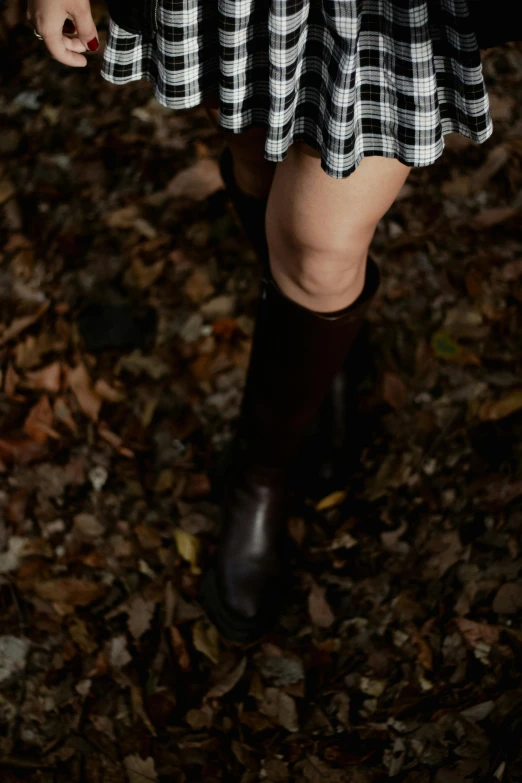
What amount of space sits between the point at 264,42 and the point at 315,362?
25.1 inches

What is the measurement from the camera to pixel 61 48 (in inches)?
40.6

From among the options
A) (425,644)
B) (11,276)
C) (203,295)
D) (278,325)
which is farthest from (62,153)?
(425,644)

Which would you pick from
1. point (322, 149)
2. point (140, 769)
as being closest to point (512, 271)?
point (322, 149)

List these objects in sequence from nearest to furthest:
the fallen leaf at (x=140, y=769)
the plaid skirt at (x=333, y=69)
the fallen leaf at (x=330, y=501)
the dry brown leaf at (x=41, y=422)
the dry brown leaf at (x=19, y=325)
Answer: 1. the plaid skirt at (x=333, y=69)
2. the fallen leaf at (x=140, y=769)
3. the fallen leaf at (x=330, y=501)
4. the dry brown leaf at (x=41, y=422)
5. the dry brown leaf at (x=19, y=325)

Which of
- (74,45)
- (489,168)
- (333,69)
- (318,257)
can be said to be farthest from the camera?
(489,168)

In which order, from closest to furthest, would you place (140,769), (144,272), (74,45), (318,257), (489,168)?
(74,45), (318,257), (140,769), (144,272), (489,168)

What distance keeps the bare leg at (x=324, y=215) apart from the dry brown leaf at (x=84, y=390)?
3.11 feet

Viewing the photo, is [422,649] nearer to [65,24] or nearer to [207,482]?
[207,482]

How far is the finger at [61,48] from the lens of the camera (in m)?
1.02

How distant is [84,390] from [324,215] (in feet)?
3.91

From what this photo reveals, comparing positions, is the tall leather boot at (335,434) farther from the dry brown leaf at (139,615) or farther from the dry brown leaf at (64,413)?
the dry brown leaf at (64,413)

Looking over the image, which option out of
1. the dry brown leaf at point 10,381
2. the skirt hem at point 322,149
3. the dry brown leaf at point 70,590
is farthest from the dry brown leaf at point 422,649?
the dry brown leaf at point 10,381

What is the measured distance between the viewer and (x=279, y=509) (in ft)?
5.82

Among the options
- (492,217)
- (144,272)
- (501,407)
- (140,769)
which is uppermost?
(492,217)
